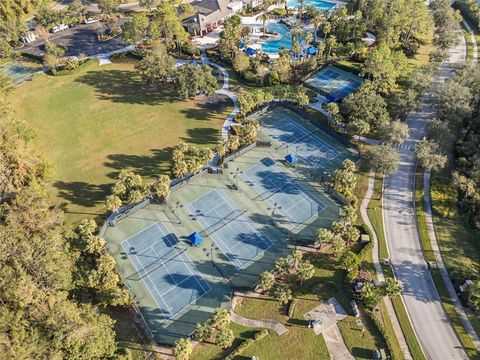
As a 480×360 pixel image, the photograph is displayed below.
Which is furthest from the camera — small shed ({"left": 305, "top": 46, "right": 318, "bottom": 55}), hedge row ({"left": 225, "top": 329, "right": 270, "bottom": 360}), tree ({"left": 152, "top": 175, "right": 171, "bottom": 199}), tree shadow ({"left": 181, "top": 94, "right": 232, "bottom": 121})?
small shed ({"left": 305, "top": 46, "right": 318, "bottom": 55})

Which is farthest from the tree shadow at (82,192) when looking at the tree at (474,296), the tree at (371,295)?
the tree at (474,296)

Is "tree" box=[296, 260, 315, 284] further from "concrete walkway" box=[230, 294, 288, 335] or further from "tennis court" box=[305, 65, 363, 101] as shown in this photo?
"tennis court" box=[305, 65, 363, 101]

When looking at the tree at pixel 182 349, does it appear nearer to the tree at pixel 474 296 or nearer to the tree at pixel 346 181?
the tree at pixel 346 181

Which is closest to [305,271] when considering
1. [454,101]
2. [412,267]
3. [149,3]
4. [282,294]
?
[282,294]

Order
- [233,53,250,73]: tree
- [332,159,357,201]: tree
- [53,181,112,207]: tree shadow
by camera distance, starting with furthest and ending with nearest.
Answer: [233,53,250,73]: tree → [53,181,112,207]: tree shadow → [332,159,357,201]: tree

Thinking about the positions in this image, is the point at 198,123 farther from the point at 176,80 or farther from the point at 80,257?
the point at 80,257

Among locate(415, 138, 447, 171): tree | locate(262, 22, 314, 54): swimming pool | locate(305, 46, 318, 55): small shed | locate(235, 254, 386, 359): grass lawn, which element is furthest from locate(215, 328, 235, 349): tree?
locate(262, 22, 314, 54): swimming pool

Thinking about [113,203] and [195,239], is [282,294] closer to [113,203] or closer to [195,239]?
[195,239]

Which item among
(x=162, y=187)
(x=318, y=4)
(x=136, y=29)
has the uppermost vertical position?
(x=318, y=4)
